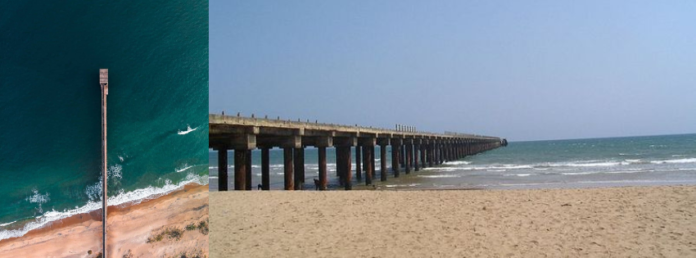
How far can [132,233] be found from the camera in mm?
4520

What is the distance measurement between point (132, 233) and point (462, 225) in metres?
5.74

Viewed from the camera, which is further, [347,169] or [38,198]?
[347,169]

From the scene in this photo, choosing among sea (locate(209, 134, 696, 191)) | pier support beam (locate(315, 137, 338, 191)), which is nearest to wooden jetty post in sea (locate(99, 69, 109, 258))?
pier support beam (locate(315, 137, 338, 191))

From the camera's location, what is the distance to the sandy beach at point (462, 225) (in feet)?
23.8

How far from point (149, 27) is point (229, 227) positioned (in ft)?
16.6

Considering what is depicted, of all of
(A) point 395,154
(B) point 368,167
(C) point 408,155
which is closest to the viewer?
(B) point 368,167

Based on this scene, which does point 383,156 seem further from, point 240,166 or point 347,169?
point 240,166

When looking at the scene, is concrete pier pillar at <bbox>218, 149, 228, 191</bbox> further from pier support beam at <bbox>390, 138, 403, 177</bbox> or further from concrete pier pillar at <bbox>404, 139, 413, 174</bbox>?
concrete pier pillar at <bbox>404, 139, 413, 174</bbox>

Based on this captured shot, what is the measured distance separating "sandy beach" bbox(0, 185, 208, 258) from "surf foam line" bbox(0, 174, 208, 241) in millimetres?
35

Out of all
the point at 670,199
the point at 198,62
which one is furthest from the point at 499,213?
the point at 198,62

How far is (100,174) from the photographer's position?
175 inches

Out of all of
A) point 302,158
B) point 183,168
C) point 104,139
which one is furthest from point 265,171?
point 104,139

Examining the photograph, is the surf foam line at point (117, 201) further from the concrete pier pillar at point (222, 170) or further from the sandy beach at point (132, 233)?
the concrete pier pillar at point (222, 170)

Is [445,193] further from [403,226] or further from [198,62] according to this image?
[198,62]
